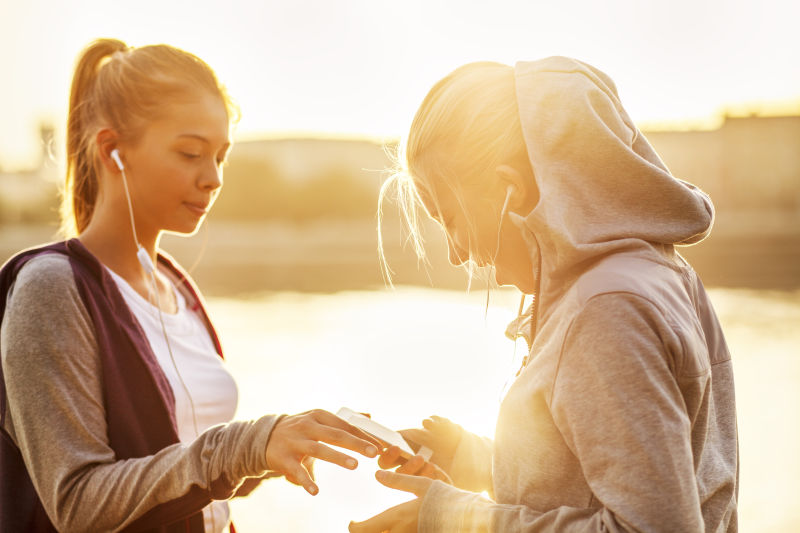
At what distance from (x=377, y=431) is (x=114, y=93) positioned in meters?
1.11

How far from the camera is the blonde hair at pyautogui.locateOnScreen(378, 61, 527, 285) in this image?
1.67m

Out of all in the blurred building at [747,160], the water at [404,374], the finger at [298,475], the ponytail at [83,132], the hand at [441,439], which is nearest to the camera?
the finger at [298,475]

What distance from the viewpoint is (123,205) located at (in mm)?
2264

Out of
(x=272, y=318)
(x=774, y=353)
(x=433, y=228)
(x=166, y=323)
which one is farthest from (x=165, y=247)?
(x=166, y=323)

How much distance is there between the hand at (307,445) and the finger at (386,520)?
0.14 meters

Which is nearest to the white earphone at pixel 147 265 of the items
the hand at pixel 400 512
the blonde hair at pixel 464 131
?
the hand at pixel 400 512

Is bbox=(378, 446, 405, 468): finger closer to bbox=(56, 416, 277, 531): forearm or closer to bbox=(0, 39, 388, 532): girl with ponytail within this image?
bbox=(0, 39, 388, 532): girl with ponytail

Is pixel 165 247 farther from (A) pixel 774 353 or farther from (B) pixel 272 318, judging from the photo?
(A) pixel 774 353

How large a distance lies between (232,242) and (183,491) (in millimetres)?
27369

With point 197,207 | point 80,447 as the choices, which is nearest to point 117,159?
point 197,207

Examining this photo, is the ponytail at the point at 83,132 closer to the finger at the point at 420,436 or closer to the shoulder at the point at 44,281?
the shoulder at the point at 44,281

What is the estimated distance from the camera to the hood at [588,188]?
153 centimetres

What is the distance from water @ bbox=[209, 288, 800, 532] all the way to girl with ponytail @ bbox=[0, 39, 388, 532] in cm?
68

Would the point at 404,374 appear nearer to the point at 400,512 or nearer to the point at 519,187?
the point at 400,512
